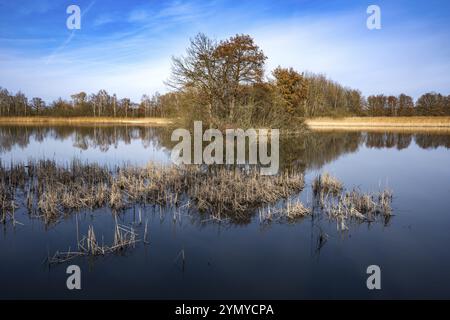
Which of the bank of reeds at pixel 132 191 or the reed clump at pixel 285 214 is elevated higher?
the bank of reeds at pixel 132 191

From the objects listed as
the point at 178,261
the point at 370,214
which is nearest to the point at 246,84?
the point at 370,214

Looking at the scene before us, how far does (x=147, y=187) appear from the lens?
8.54 metres

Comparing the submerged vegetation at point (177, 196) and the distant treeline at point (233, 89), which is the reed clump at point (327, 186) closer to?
the submerged vegetation at point (177, 196)

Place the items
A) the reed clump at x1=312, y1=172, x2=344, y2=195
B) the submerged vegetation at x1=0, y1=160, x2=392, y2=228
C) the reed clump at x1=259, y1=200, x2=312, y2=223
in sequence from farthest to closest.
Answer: the reed clump at x1=312, y1=172, x2=344, y2=195 < the submerged vegetation at x1=0, y1=160, x2=392, y2=228 < the reed clump at x1=259, y1=200, x2=312, y2=223

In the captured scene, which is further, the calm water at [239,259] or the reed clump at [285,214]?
the reed clump at [285,214]

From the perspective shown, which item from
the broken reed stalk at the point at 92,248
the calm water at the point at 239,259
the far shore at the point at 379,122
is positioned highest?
the far shore at the point at 379,122

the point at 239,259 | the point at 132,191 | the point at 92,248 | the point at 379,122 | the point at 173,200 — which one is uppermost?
the point at 379,122

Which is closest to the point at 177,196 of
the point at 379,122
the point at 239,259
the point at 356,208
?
the point at 239,259

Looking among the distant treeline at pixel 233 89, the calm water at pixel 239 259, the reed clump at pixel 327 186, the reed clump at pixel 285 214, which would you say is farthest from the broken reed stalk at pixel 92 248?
the distant treeline at pixel 233 89

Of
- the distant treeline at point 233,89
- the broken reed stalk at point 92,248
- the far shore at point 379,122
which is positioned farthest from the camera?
the far shore at point 379,122

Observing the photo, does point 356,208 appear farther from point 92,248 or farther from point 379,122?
point 379,122

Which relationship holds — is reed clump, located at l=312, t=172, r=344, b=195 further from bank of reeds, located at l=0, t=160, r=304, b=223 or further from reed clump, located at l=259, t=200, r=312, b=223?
reed clump, located at l=259, t=200, r=312, b=223

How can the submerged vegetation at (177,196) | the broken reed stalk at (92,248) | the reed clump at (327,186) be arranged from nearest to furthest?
the broken reed stalk at (92,248) → the submerged vegetation at (177,196) → the reed clump at (327,186)

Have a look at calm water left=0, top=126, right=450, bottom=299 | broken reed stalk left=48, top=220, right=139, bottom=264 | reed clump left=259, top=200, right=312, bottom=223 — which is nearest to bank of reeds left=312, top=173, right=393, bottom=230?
calm water left=0, top=126, right=450, bottom=299
